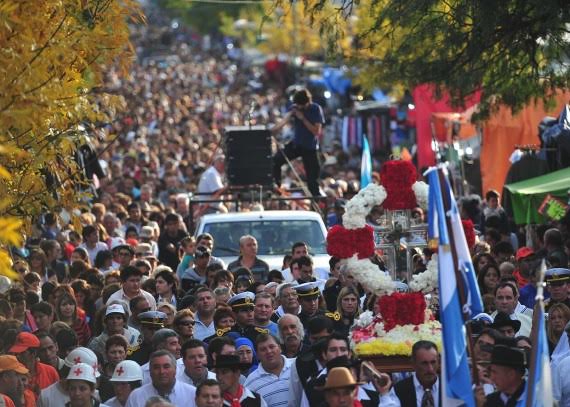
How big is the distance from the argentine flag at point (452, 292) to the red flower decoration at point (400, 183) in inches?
78.4

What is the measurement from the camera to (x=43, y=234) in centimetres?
2352

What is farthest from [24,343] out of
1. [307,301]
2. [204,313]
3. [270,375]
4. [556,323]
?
[556,323]

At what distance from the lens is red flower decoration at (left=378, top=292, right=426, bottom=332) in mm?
12266

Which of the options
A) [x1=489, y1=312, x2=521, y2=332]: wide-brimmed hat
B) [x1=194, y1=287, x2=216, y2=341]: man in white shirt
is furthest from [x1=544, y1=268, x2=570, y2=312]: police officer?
[x1=194, y1=287, x2=216, y2=341]: man in white shirt

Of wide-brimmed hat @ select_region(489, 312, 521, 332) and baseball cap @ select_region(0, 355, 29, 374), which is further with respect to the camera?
wide-brimmed hat @ select_region(489, 312, 521, 332)

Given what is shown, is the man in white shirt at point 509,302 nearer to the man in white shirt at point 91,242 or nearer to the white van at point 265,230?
the white van at point 265,230

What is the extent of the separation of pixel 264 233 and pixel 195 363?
8.43 m

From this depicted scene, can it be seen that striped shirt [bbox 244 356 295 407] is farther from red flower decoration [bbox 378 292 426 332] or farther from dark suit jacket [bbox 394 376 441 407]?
dark suit jacket [bbox 394 376 441 407]

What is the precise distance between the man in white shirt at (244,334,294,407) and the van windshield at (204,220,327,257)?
8010mm

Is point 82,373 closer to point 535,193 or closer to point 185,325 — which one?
point 185,325

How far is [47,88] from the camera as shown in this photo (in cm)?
978

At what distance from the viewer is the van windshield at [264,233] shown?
2073 centimetres

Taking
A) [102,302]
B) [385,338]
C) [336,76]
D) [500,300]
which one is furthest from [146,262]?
[336,76]

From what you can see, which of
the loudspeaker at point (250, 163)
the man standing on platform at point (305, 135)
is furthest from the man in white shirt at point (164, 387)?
the man standing on platform at point (305, 135)
